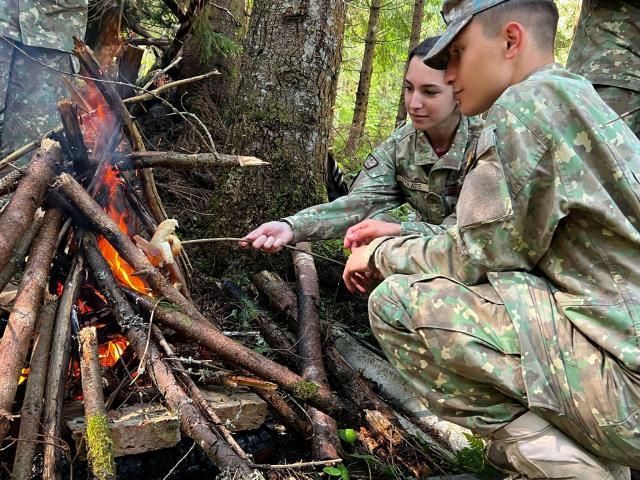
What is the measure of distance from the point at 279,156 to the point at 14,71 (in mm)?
2138

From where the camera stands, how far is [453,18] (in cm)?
228

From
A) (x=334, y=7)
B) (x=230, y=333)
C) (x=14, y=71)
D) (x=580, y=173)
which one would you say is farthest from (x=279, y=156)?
(x=580, y=173)

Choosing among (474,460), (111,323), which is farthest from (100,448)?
(474,460)

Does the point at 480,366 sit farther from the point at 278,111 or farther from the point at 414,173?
the point at 278,111

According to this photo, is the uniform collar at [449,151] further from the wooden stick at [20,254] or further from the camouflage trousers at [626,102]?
the wooden stick at [20,254]

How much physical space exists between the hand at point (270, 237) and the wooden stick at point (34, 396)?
1.03 metres

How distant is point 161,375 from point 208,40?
15.5 ft

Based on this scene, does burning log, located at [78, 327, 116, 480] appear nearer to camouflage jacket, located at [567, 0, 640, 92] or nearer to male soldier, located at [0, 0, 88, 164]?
male soldier, located at [0, 0, 88, 164]

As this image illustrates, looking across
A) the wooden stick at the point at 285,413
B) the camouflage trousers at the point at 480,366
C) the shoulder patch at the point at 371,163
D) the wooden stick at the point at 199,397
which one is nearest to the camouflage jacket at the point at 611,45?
the shoulder patch at the point at 371,163

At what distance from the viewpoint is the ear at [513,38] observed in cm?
214

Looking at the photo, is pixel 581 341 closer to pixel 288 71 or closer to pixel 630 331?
pixel 630 331

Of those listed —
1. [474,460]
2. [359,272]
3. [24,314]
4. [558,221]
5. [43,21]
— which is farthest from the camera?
[43,21]

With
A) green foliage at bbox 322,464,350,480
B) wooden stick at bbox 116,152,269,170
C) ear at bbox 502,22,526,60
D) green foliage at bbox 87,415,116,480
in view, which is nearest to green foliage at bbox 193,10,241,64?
wooden stick at bbox 116,152,269,170

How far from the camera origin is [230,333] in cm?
334
